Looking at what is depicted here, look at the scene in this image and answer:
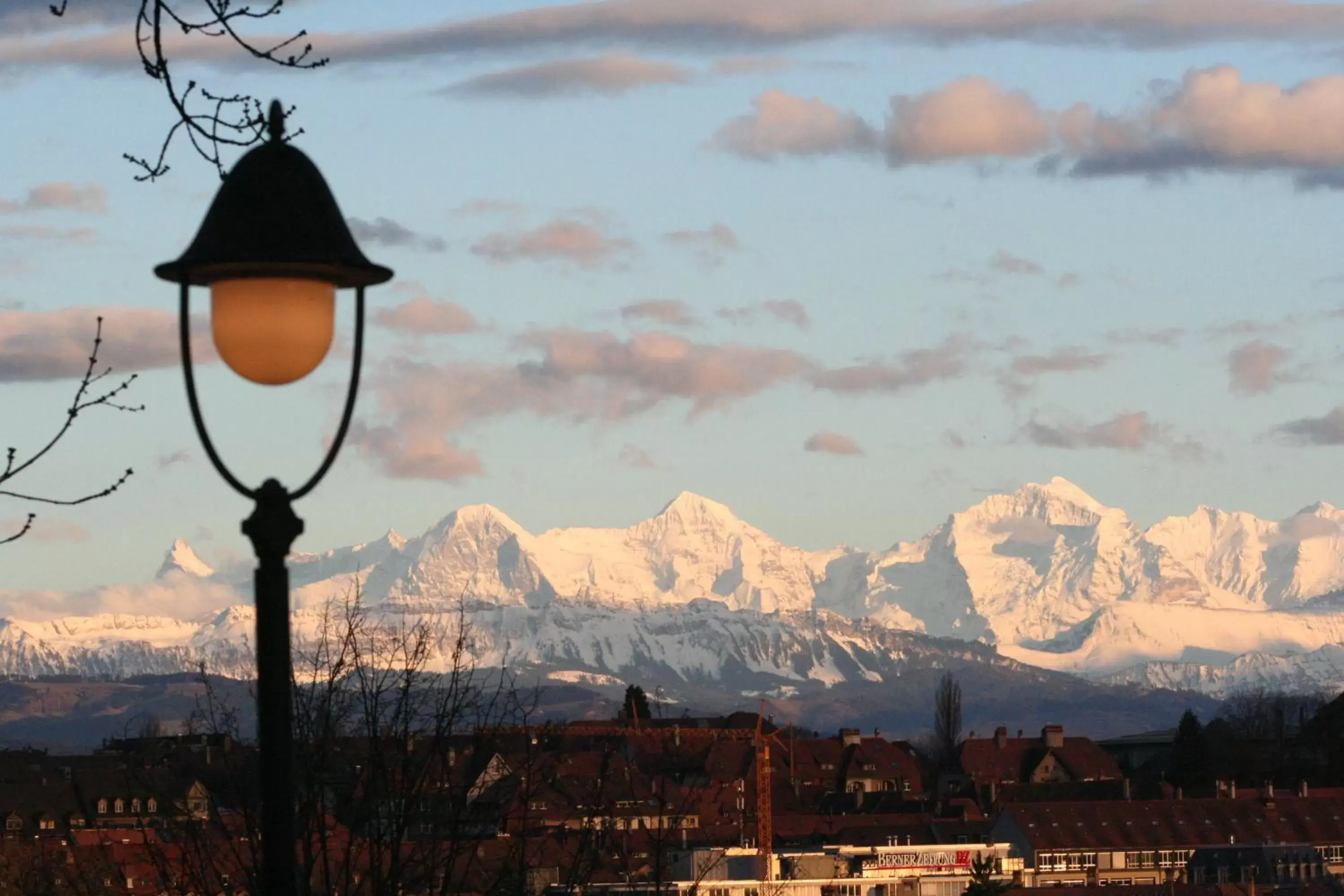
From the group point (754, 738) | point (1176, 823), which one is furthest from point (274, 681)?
point (754, 738)

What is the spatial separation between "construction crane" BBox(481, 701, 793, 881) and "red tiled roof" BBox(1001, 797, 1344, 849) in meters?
12.3

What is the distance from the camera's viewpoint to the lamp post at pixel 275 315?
7.52 meters

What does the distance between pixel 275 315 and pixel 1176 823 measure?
355ft

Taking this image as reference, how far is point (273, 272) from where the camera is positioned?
779 cm

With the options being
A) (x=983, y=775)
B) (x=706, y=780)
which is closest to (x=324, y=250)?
(x=706, y=780)

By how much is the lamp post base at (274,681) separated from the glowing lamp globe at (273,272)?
0.45 m

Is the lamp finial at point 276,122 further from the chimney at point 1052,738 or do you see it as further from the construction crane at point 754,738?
the chimney at point 1052,738

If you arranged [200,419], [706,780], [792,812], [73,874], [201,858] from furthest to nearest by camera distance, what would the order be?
[792,812]
[706,780]
[73,874]
[201,858]
[200,419]

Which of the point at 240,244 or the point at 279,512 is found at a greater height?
the point at 240,244

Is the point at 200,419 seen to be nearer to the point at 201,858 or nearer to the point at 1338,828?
the point at 201,858

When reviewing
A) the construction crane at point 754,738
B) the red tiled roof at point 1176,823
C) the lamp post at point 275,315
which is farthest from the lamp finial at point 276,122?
the red tiled roof at point 1176,823

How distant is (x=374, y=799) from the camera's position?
21.9 m

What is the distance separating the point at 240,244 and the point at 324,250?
257 millimetres

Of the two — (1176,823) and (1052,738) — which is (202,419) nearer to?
(1176,823)
